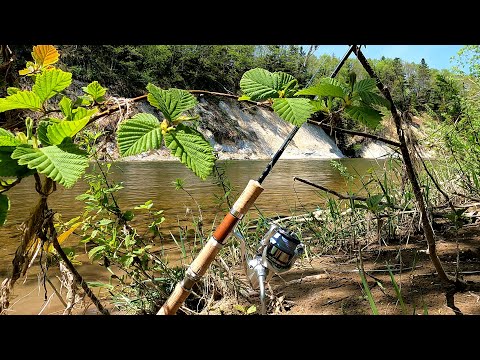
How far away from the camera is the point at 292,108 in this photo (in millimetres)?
695

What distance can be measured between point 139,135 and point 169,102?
0.07 metres

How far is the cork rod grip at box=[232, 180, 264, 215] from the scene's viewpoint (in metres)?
0.85

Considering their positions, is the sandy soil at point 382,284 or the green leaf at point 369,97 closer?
the green leaf at point 369,97

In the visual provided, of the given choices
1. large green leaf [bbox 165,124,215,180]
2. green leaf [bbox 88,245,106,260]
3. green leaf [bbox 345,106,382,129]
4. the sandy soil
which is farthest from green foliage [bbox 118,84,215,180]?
green leaf [bbox 88,245,106,260]

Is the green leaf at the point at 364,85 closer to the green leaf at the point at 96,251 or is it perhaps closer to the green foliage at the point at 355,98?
the green foliage at the point at 355,98

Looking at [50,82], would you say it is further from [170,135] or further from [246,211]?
[246,211]

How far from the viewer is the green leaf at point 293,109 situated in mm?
675

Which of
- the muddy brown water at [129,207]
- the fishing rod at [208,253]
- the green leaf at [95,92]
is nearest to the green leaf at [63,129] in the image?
the green leaf at [95,92]

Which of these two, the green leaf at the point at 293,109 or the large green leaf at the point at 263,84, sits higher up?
the large green leaf at the point at 263,84

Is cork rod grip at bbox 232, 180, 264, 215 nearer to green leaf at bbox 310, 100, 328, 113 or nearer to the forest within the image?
the forest

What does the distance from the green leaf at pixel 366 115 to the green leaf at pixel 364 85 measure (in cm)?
4
